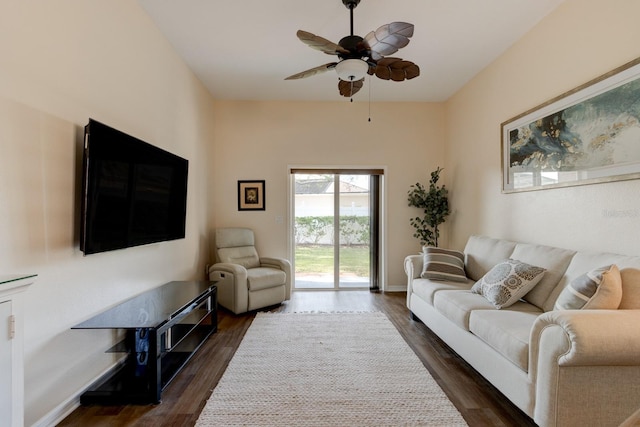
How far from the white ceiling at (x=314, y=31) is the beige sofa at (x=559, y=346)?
205 cm

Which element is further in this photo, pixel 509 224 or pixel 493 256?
pixel 509 224

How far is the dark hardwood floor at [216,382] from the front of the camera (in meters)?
1.77

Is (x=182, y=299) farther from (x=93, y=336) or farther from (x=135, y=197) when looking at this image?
(x=135, y=197)

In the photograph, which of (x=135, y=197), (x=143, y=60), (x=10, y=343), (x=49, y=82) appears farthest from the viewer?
(x=143, y=60)

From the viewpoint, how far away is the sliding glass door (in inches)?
191

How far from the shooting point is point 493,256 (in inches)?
118

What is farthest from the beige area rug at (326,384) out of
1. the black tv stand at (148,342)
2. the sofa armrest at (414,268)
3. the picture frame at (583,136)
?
the picture frame at (583,136)

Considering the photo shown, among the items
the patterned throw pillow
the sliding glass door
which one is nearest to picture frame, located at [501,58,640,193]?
the patterned throw pillow

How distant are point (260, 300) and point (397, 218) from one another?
241cm

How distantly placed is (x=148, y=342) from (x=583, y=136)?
3.38 m

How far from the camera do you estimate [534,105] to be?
284cm

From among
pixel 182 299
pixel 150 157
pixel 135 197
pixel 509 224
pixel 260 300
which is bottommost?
pixel 260 300

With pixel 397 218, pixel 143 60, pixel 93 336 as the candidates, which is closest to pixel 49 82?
pixel 143 60

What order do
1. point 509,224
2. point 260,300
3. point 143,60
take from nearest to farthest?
point 143,60 → point 509,224 → point 260,300
